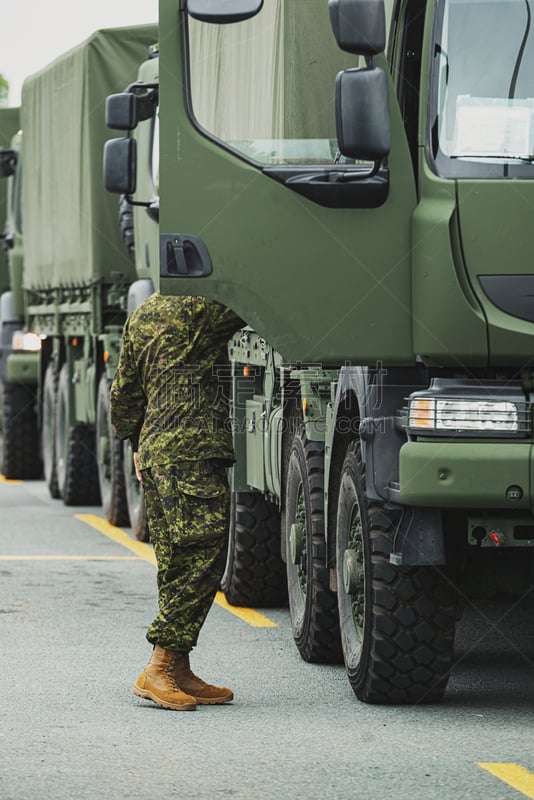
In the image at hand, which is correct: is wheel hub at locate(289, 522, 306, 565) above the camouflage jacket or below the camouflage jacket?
below

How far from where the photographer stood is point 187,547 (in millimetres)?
7691

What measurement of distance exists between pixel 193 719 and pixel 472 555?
127 centimetres

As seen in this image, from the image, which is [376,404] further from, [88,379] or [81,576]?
[88,379]

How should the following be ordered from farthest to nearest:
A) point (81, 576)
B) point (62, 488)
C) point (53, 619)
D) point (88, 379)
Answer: point (62, 488), point (88, 379), point (81, 576), point (53, 619)

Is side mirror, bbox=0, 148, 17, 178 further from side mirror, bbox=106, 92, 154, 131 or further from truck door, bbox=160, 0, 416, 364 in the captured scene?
truck door, bbox=160, 0, 416, 364

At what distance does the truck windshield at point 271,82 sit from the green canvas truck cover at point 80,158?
294 inches

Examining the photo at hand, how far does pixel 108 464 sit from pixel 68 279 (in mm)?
1908

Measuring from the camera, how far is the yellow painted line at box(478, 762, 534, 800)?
624cm

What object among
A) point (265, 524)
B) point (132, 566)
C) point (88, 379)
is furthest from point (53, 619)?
point (88, 379)

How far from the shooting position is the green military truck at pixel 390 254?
7.16m

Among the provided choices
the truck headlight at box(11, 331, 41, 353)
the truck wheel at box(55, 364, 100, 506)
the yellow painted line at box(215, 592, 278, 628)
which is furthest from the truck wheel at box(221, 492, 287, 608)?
the truck headlight at box(11, 331, 41, 353)

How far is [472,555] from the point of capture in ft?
Answer: 25.1

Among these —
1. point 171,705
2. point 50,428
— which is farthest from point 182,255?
point 50,428

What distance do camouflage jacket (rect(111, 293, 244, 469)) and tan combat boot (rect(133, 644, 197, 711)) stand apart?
77 centimetres
